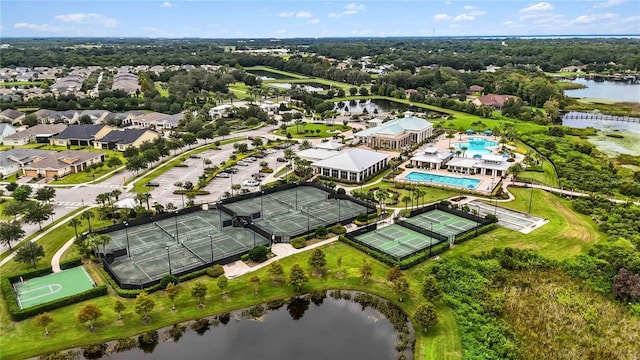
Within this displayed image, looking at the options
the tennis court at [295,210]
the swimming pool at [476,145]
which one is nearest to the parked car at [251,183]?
the tennis court at [295,210]

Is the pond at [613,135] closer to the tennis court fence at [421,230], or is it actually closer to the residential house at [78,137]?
the tennis court fence at [421,230]

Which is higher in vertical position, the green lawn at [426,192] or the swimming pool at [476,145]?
the swimming pool at [476,145]

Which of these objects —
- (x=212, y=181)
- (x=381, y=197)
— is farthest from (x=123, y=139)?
(x=381, y=197)

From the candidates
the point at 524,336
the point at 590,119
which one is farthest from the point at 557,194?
the point at 590,119

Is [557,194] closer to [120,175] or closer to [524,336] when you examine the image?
[524,336]

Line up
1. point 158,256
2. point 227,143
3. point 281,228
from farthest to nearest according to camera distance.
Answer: point 227,143 → point 281,228 → point 158,256

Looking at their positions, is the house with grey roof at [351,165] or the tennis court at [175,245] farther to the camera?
the house with grey roof at [351,165]

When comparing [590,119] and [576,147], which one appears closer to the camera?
[576,147]
